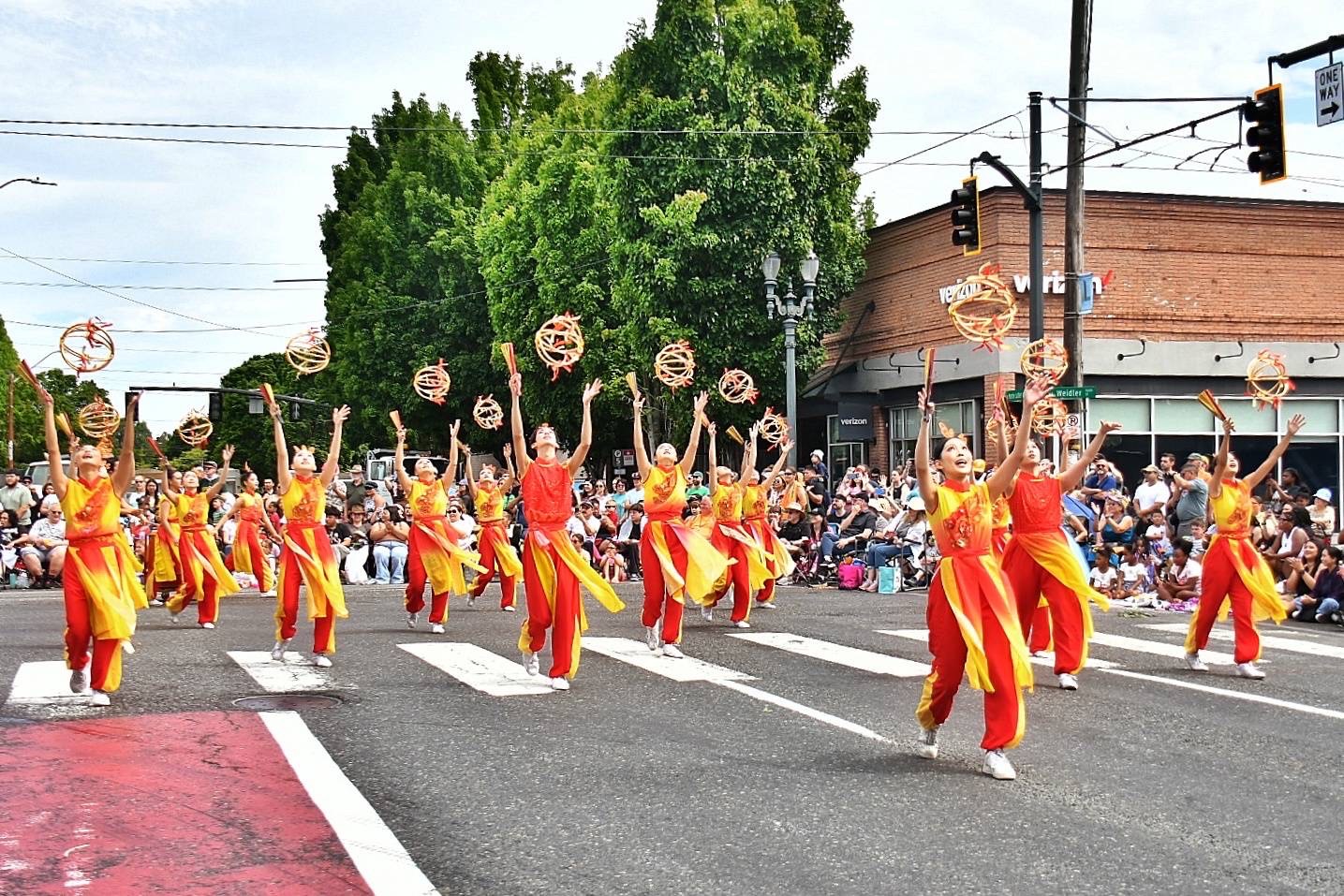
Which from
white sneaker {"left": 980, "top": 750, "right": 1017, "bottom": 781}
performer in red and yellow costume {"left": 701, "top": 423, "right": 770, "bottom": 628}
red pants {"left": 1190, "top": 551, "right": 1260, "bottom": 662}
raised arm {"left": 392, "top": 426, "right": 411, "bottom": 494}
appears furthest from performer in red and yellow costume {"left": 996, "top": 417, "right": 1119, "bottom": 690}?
raised arm {"left": 392, "top": 426, "right": 411, "bottom": 494}

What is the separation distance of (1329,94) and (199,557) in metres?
13.5

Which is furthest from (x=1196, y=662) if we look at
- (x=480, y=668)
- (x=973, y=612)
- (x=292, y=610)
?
(x=292, y=610)

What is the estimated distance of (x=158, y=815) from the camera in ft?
22.0

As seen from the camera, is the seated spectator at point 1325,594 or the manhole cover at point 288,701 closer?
the manhole cover at point 288,701

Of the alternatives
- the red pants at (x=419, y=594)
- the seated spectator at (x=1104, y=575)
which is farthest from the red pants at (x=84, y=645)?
the seated spectator at (x=1104, y=575)

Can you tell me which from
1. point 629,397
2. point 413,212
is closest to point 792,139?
point 629,397

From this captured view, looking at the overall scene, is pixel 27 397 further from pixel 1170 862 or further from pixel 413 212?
pixel 1170 862

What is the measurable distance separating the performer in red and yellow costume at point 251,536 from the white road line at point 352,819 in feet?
36.5

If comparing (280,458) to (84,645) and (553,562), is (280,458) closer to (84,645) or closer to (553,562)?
(84,645)

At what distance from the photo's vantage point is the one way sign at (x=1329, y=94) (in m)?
15.3

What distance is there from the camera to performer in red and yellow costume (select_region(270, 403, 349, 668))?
38.4 feet

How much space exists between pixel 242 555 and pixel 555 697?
1229 centimetres

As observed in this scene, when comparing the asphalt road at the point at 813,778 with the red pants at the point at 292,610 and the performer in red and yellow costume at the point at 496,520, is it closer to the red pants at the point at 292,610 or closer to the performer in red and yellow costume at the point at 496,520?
the red pants at the point at 292,610

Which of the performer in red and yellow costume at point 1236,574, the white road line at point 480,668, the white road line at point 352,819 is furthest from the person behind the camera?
the performer in red and yellow costume at point 1236,574
